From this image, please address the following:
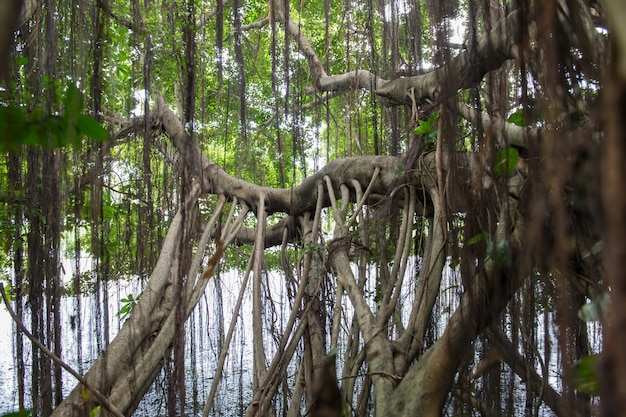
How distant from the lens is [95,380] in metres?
2.09

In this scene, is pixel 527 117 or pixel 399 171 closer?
pixel 527 117

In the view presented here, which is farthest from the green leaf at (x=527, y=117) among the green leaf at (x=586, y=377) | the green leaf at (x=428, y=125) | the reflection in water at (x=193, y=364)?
the reflection in water at (x=193, y=364)

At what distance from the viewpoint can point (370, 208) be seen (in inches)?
134

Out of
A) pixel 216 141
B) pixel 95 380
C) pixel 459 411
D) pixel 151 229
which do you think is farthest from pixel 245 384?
pixel 459 411

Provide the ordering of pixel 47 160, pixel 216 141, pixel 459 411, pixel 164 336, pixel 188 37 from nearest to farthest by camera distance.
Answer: pixel 459 411 → pixel 188 37 → pixel 164 336 → pixel 47 160 → pixel 216 141

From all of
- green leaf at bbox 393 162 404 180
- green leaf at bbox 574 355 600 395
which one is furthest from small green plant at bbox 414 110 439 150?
green leaf at bbox 574 355 600 395

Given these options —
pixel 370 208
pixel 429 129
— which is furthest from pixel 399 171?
pixel 370 208

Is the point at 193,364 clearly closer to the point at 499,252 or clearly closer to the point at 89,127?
the point at 499,252

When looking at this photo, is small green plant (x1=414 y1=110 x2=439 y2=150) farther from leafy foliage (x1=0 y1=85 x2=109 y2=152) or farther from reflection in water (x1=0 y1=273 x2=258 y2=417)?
leafy foliage (x1=0 y1=85 x2=109 y2=152)

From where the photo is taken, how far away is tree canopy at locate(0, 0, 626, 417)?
78 centimetres

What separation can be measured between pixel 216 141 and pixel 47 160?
235cm

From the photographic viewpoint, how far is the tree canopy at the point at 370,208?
785 mm

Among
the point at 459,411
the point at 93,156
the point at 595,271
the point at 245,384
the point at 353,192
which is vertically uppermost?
the point at 93,156

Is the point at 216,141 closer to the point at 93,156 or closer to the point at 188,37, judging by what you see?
the point at 93,156
